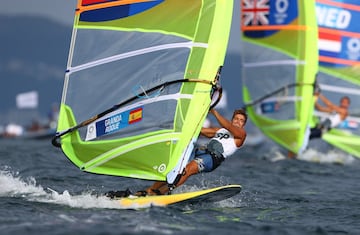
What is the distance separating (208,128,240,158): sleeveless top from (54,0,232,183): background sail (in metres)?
0.38

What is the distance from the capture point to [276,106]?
1700cm

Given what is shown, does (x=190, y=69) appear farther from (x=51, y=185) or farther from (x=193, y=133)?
(x=51, y=185)

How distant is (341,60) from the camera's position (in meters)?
18.1

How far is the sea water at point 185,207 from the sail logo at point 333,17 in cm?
480

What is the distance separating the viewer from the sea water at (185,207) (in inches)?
294

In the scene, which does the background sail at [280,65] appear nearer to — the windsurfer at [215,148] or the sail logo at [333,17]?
the sail logo at [333,17]

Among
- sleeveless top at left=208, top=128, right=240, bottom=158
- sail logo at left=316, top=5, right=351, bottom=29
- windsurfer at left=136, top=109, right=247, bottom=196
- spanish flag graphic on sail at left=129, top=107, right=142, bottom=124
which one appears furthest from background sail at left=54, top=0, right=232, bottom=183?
sail logo at left=316, top=5, right=351, bottom=29

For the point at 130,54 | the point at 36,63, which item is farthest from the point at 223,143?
the point at 36,63

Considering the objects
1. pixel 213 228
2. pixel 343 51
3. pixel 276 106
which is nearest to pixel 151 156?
pixel 213 228

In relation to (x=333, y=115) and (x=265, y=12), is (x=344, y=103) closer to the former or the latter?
(x=333, y=115)

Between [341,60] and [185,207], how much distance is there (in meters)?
10.3

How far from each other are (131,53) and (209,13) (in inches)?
36.3

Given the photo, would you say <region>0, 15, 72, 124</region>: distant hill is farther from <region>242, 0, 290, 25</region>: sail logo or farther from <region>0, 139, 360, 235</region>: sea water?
<region>0, 139, 360, 235</region>: sea water

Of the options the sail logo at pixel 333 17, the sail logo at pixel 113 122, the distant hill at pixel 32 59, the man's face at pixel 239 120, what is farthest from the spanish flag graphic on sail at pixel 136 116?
the distant hill at pixel 32 59
